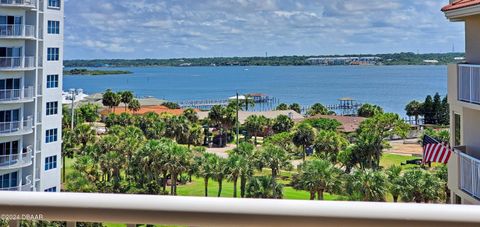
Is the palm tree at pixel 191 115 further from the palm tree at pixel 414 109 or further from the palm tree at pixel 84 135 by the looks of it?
the palm tree at pixel 414 109

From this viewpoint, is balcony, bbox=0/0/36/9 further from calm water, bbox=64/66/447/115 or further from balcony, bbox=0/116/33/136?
calm water, bbox=64/66/447/115

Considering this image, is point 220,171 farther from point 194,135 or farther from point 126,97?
point 126,97

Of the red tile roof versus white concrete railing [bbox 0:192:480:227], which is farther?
the red tile roof

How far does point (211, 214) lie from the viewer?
1.54ft

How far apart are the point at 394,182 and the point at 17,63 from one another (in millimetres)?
9373

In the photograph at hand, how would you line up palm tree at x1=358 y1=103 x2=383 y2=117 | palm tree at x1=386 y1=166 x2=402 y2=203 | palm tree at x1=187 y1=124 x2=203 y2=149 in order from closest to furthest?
palm tree at x1=386 y1=166 x2=402 y2=203 < palm tree at x1=187 y1=124 x2=203 y2=149 < palm tree at x1=358 y1=103 x2=383 y2=117

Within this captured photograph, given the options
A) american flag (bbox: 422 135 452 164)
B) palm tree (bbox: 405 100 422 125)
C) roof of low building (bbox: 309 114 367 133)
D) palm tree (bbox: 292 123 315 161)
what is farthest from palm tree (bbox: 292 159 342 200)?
palm tree (bbox: 405 100 422 125)

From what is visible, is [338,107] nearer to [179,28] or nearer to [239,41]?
[239,41]

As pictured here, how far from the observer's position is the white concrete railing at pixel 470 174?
3.41 m

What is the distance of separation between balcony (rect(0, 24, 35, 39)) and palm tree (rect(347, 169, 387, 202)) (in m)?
8.55

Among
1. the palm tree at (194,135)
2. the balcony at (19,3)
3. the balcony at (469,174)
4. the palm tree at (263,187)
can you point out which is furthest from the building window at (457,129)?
the palm tree at (194,135)

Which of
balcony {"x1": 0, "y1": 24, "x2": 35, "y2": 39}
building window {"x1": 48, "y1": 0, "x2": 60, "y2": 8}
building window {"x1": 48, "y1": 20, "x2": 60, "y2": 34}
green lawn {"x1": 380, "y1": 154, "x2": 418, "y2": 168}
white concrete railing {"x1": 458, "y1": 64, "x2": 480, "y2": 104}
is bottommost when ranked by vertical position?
green lawn {"x1": 380, "y1": 154, "x2": 418, "y2": 168}

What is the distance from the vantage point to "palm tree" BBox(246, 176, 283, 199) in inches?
481

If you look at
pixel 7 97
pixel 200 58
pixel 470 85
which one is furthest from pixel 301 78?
pixel 470 85
